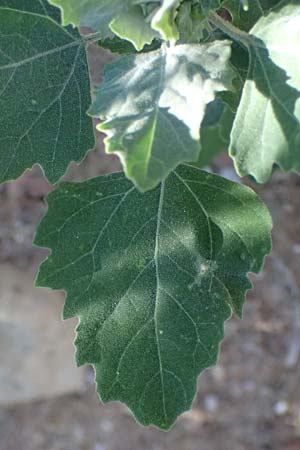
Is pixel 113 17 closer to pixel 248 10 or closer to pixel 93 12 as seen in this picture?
pixel 93 12

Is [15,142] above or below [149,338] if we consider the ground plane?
above

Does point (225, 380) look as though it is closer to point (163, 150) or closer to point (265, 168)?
point (265, 168)

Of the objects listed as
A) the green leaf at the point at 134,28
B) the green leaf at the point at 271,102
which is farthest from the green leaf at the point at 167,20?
the green leaf at the point at 271,102

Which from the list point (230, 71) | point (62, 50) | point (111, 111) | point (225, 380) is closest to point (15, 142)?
point (62, 50)

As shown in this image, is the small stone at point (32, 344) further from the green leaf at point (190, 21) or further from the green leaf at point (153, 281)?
the green leaf at point (190, 21)

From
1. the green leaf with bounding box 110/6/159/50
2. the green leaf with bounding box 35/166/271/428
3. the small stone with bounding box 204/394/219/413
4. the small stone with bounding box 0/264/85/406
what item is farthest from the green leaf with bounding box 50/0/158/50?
the small stone with bounding box 204/394/219/413
